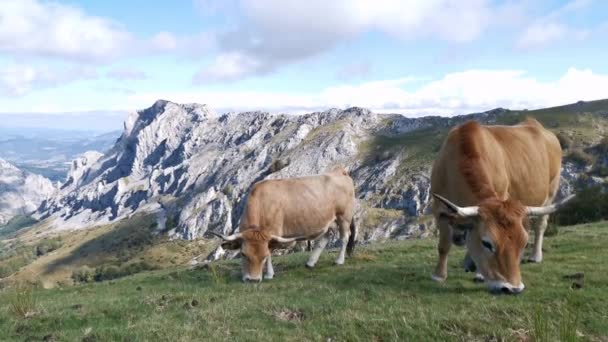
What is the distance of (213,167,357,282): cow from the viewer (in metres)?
13.9

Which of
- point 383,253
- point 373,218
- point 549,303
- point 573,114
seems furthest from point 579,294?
point 573,114

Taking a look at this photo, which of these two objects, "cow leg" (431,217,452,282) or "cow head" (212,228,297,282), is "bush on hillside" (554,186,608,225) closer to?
"cow leg" (431,217,452,282)

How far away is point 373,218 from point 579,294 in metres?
155

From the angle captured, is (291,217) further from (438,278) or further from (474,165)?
(474,165)

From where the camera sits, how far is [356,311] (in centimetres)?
927

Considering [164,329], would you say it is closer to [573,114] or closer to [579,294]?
[579,294]

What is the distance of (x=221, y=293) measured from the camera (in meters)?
12.5

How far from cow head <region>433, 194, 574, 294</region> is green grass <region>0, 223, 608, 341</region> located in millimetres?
543

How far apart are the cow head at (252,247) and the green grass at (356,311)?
0.56 m

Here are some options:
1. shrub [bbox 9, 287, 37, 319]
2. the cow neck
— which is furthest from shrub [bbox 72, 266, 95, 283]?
the cow neck

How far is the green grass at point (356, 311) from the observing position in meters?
8.04

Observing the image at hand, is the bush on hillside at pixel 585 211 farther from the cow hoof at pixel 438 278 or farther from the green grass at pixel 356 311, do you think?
the cow hoof at pixel 438 278

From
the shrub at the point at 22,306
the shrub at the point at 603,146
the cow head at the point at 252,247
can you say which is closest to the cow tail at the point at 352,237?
the cow head at the point at 252,247

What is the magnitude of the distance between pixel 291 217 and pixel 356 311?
7.28 meters
